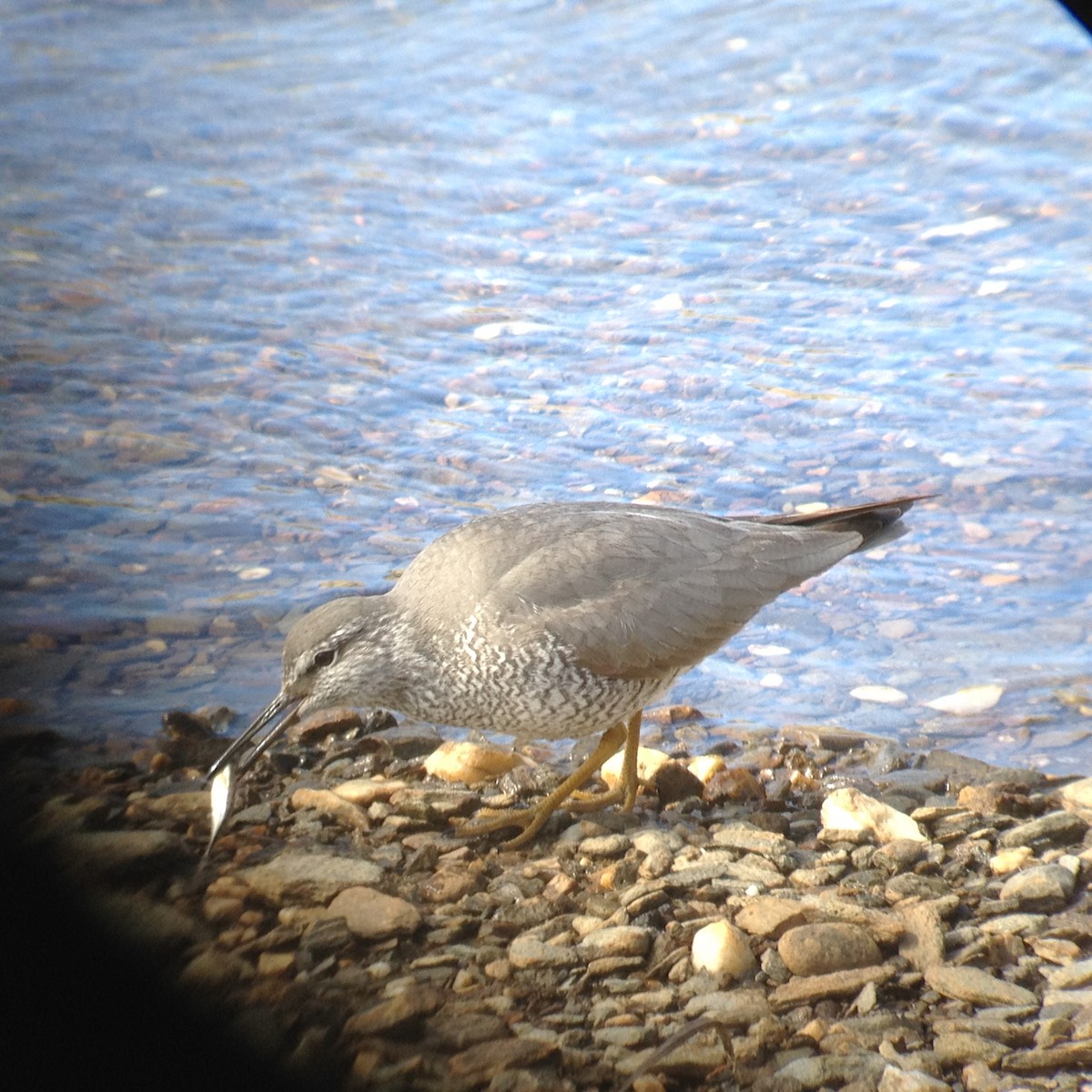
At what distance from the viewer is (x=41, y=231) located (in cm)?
496

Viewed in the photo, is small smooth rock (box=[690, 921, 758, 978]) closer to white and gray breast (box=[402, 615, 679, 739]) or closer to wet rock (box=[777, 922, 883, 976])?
wet rock (box=[777, 922, 883, 976])

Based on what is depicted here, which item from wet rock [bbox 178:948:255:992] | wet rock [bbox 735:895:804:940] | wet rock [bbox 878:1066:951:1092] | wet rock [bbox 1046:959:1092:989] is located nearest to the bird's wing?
wet rock [bbox 735:895:804:940]

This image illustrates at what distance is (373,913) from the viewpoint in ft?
6.99

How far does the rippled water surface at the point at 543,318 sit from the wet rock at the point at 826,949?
112 centimetres

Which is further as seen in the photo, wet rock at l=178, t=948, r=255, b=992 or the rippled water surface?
the rippled water surface

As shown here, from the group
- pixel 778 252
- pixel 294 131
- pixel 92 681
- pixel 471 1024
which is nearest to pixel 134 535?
pixel 92 681

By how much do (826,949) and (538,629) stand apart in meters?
1.01

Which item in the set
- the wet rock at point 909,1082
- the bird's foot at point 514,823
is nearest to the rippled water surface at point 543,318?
the bird's foot at point 514,823

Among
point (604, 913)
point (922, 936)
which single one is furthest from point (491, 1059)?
point (922, 936)

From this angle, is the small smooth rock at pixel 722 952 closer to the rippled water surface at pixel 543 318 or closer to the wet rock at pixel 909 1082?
the wet rock at pixel 909 1082

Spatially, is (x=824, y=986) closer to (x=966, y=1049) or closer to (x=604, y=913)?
(x=966, y=1049)

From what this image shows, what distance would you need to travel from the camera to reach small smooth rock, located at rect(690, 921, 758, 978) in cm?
227

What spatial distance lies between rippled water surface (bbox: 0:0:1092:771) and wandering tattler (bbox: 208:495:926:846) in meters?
0.28

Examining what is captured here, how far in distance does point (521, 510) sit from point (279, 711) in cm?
79
